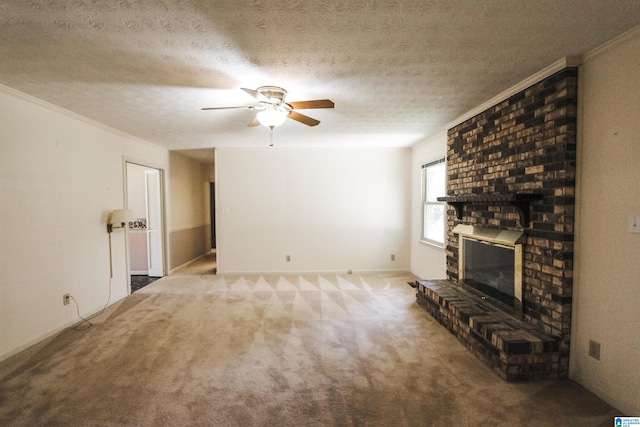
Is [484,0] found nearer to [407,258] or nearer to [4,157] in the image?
[4,157]

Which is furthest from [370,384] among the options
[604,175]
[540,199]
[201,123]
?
[201,123]

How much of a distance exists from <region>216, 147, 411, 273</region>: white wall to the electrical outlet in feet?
11.6

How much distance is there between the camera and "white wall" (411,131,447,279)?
170 inches

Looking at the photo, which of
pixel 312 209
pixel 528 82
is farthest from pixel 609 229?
pixel 312 209

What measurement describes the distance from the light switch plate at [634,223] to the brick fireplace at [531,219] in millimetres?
335

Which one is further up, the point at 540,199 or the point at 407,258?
the point at 540,199

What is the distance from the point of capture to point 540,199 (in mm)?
2314

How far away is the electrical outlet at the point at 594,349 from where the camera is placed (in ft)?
6.47

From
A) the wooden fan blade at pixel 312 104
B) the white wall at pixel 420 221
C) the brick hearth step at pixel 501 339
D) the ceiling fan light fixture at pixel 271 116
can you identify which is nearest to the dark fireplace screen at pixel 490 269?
the brick hearth step at pixel 501 339

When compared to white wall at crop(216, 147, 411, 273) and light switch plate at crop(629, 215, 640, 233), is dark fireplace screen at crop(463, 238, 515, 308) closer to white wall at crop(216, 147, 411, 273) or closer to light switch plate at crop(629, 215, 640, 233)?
light switch plate at crop(629, 215, 640, 233)

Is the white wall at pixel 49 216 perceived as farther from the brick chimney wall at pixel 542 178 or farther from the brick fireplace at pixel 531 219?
the brick chimney wall at pixel 542 178

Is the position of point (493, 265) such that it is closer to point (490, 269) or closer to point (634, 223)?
point (490, 269)

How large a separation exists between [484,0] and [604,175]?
1428 millimetres

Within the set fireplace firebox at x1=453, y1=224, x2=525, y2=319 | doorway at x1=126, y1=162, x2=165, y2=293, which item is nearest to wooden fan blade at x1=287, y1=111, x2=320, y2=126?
fireplace firebox at x1=453, y1=224, x2=525, y2=319
